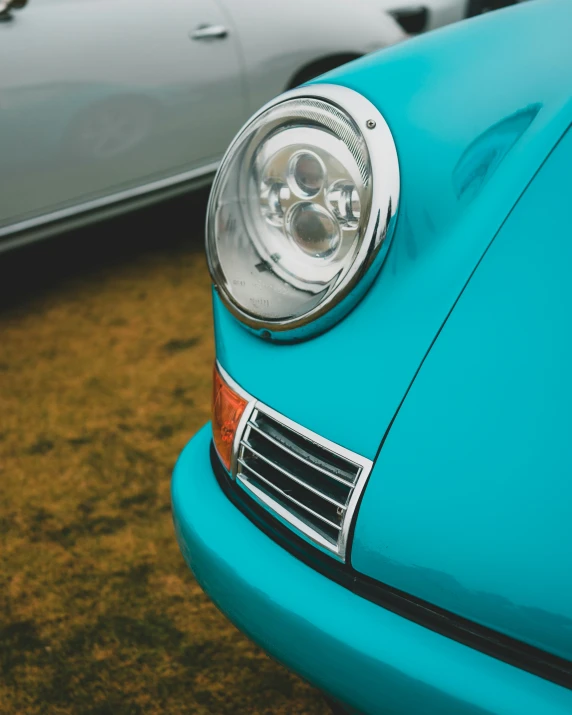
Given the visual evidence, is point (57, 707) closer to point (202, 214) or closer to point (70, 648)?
point (70, 648)

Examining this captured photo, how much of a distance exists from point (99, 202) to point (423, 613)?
175 centimetres

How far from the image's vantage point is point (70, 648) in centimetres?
123

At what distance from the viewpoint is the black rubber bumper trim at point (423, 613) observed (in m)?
0.63

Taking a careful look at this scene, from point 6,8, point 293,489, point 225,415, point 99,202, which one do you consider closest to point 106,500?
point 225,415

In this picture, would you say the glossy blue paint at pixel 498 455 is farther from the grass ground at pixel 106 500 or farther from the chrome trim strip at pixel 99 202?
the chrome trim strip at pixel 99 202

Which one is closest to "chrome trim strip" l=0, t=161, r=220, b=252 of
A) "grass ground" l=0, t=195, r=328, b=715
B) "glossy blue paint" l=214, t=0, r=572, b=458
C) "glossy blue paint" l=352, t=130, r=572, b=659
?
"grass ground" l=0, t=195, r=328, b=715

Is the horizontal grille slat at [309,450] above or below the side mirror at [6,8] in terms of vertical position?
below

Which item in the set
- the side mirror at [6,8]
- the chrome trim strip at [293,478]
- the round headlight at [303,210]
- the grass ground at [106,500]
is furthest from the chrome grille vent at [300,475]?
the side mirror at [6,8]

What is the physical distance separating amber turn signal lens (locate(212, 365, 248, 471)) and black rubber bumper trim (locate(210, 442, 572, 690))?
0.08 m

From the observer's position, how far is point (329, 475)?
0.76 metres

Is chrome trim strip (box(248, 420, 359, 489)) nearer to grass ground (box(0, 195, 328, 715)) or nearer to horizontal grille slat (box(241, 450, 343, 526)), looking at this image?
horizontal grille slat (box(241, 450, 343, 526))

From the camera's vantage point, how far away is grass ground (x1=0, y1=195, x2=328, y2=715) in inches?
46.4

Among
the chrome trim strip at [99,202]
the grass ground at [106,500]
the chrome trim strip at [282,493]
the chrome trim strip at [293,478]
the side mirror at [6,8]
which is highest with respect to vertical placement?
the side mirror at [6,8]

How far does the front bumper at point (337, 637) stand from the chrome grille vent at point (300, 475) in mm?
43
